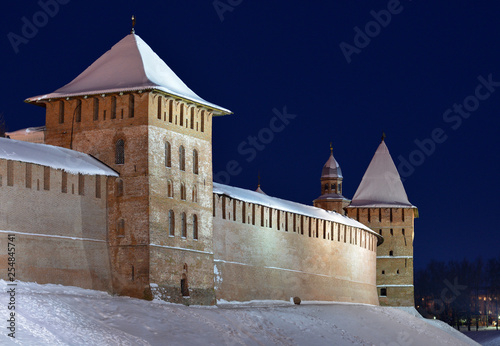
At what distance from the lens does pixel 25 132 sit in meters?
30.2

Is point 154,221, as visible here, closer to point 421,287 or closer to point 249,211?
point 249,211

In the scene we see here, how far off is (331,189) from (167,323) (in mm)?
35217

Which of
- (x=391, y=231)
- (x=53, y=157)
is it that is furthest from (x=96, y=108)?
(x=391, y=231)

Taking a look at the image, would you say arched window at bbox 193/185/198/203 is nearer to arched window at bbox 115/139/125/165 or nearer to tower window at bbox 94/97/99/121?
arched window at bbox 115/139/125/165

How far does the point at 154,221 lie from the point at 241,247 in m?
6.08

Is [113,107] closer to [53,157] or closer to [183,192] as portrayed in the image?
[53,157]

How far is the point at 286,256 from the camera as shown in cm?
3656

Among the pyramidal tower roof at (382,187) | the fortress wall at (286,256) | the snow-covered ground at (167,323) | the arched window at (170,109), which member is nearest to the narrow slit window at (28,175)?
the snow-covered ground at (167,323)

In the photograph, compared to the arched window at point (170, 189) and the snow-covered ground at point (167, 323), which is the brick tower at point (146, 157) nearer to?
the arched window at point (170, 189)

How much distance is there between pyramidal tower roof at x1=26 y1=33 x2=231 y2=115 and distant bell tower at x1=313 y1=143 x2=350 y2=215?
95.1ft

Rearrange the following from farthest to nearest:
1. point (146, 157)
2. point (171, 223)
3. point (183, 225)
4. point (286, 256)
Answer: point (286, 256)
point (183, 225)
point (171, 223)
point (146, 157)

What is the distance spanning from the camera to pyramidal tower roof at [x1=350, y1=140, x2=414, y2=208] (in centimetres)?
4675

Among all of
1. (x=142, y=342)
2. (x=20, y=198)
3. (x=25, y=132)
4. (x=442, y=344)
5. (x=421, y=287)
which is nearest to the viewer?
(x=142, y=342)

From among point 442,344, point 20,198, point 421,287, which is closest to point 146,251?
point 20,198
